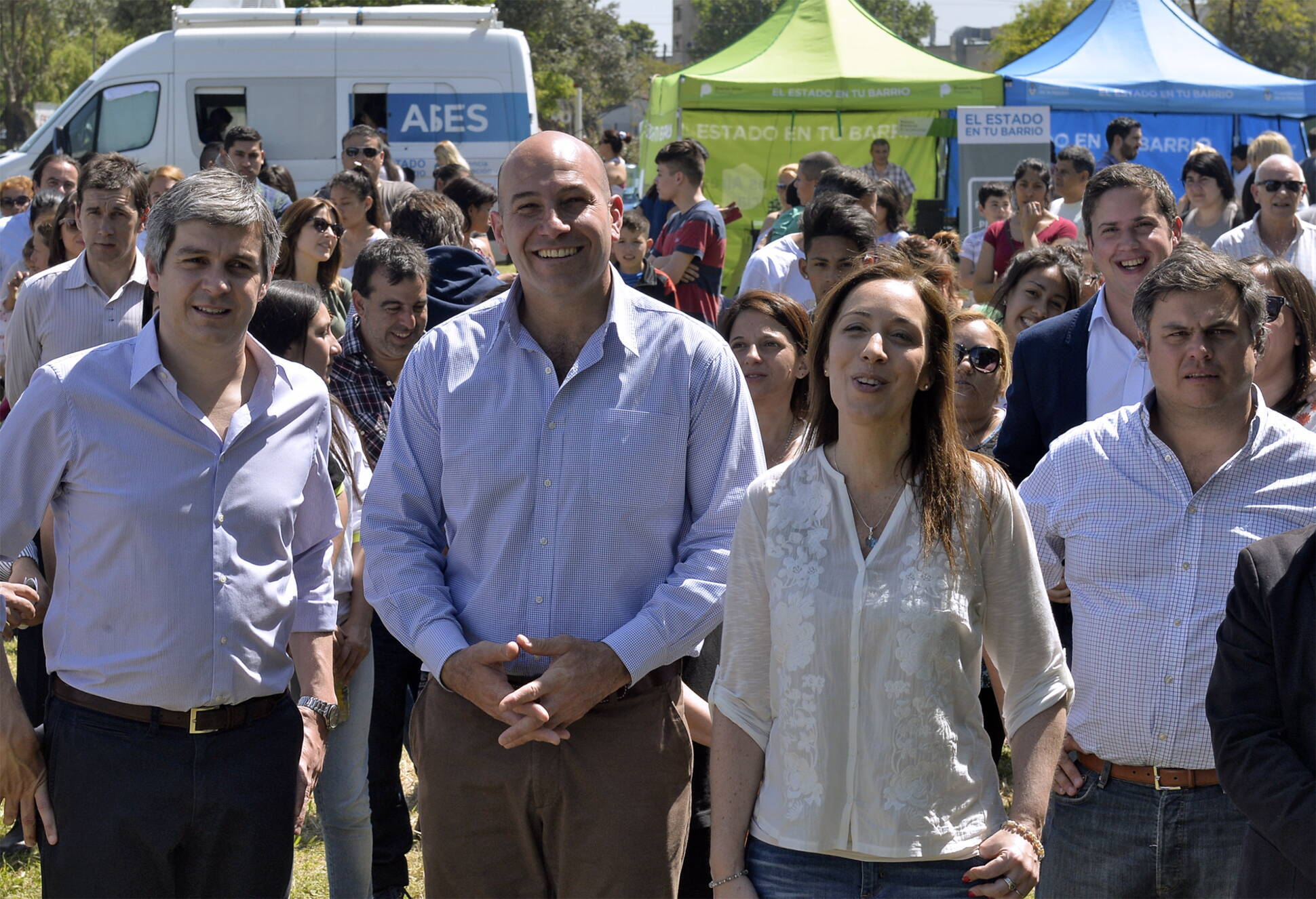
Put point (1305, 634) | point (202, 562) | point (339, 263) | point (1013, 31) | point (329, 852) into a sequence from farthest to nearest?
1. point (1013, 31)
2. point (339, 263)
3. point (329, 852)
4. point (202, 562)
5. point (1305, 634)

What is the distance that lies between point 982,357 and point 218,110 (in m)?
12.4

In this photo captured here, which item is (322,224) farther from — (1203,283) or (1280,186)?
(1280,186)

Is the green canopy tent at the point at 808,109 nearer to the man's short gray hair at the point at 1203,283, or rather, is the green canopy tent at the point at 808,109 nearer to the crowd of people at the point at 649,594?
the man's short gray hair at the point at 1203,283

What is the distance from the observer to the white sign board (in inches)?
505

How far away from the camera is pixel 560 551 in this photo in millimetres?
2732

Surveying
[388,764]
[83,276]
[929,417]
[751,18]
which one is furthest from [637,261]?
[751,18]

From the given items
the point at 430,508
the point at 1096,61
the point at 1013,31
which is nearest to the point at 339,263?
the point at 430,508

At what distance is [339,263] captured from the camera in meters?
6.15

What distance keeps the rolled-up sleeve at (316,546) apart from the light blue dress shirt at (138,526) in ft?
0.71

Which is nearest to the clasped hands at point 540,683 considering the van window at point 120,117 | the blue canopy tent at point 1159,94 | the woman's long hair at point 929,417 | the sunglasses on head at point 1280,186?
the woman's long hair at point 929,417

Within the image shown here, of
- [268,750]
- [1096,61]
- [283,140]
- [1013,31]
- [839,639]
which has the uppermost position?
A: [1013,31]

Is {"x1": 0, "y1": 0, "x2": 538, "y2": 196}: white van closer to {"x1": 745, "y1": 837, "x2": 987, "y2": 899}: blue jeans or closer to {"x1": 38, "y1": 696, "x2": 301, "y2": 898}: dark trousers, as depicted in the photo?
{"x1": 38, "y1": 696, "x2": 301, "y2": 898}: dark trousers

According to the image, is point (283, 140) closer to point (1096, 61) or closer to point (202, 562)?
point (1096, 61)

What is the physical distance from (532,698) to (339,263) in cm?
401
